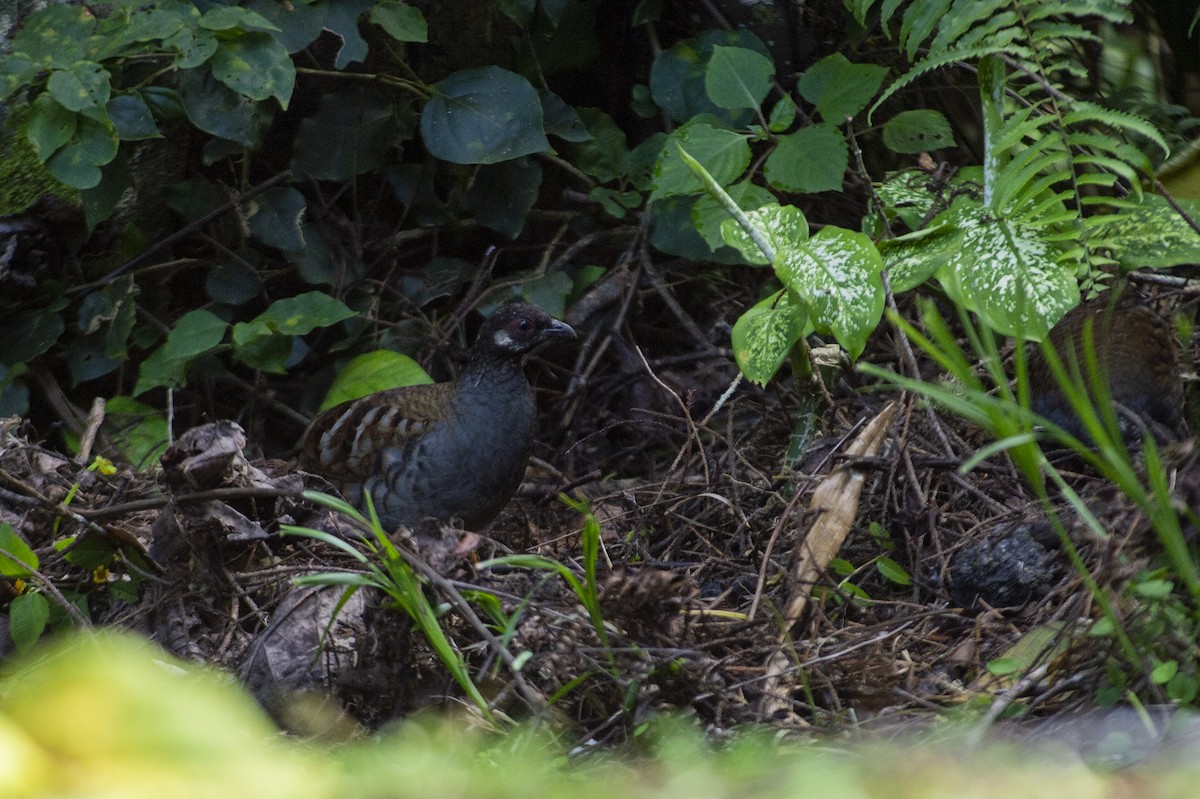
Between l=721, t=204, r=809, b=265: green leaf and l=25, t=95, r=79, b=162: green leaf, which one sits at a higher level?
l=721, t=204, r=809, b=265: green leaf

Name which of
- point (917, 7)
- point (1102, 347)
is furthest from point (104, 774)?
point (917, 7)

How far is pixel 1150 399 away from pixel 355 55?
10.9 ft

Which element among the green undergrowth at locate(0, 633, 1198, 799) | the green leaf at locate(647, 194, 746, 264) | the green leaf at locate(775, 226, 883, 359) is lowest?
the green leaf at locate(647, 194, 746, 264)

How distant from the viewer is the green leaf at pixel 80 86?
4.39 meters

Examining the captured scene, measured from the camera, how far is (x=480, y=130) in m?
5.02

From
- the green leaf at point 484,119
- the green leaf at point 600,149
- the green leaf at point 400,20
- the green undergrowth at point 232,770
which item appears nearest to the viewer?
the green undergrowth at point 232,770

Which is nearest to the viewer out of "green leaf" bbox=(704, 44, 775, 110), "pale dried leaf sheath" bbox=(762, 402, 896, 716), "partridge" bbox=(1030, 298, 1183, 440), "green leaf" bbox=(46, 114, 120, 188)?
"pale dried leaf sheath" bbox=(762, 402, 896, 716)

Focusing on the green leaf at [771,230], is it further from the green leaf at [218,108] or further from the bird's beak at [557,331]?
the green leaf at [218,108]

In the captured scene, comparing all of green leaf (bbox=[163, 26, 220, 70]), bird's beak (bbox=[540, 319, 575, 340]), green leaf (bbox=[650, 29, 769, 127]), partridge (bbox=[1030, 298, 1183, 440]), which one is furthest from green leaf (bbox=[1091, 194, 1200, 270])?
green leaf (bbox=[163, 26, 220, 70])

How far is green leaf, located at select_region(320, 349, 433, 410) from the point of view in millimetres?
5020

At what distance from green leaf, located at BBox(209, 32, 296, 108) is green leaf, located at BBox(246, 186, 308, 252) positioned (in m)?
0.76

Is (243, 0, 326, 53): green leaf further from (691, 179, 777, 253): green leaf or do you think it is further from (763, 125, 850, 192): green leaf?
(763, 125, 850, 192): green leaf

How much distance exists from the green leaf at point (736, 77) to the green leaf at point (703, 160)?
15cm

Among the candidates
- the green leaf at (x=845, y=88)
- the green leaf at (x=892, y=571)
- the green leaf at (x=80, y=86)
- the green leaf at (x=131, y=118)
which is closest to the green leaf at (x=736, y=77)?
the green leaf at (x=845, y=88)
